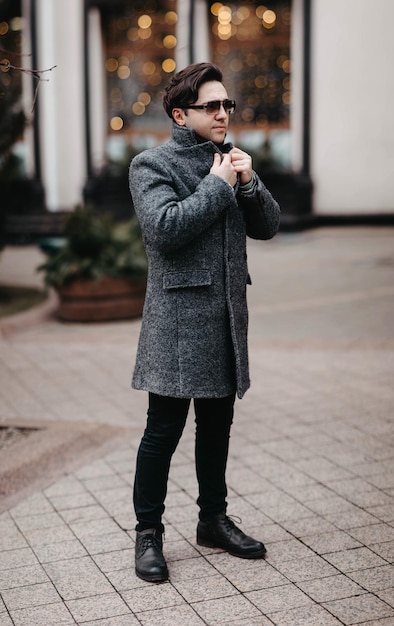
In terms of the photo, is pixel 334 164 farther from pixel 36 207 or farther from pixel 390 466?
pixel 390 466

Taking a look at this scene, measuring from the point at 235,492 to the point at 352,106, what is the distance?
13295 millimetres

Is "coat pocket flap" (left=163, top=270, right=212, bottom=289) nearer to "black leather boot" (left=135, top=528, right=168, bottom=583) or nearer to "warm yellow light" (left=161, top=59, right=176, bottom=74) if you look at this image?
"black leather boot" (left=135, top=528, right=168, bottom=583)

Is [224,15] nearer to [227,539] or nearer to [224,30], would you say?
[224,30]

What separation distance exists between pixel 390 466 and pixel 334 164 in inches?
504

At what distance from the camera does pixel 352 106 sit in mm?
16828

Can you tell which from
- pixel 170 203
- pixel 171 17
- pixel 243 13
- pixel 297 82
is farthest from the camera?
pixel 171 17

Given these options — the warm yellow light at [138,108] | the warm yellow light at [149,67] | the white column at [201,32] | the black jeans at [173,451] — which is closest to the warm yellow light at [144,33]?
the warm yellow light at [149,67]

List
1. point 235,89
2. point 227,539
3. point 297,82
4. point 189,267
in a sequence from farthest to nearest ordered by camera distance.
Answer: point 235,89 < point 297,82 < point 227,539 < point 189,267

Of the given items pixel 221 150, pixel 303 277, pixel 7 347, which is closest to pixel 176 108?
pixel 221 150

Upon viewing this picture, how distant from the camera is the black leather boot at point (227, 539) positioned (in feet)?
12.7

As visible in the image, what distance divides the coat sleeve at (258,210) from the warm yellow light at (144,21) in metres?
15.2

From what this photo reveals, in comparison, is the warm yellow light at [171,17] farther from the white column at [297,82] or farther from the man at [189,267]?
the man at [189,267]

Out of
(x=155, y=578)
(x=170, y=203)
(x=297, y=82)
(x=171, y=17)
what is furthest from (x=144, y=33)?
(x=155, y=578)

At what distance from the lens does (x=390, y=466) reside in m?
4.99
